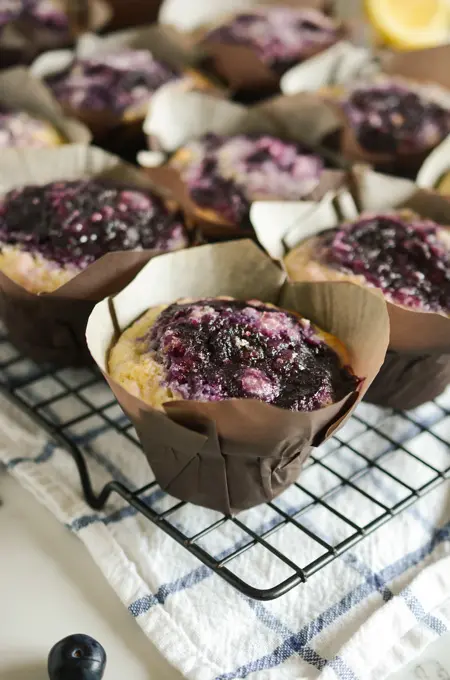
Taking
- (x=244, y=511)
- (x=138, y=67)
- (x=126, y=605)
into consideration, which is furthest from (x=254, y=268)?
(x=138, y=67)

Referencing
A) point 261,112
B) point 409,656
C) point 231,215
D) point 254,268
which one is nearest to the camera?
point 409,656

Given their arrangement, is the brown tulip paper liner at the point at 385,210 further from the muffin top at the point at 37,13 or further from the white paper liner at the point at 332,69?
the muffin top at the point at 37,13

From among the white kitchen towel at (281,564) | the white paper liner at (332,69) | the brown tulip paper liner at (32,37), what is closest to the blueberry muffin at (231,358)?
the white kitchen towel at (281,564)

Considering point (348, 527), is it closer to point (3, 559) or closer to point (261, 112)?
point (3, 559)

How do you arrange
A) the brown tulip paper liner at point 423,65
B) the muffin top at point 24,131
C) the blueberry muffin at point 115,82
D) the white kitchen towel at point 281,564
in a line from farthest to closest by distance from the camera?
the brown tulip paper liner at point 423,65 < the blueberry muffin at point 115,82 < the muffin top at point 24,131 < the white kitchen towel at point 281,564

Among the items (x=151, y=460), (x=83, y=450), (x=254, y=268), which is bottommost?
(x=83, y=450)

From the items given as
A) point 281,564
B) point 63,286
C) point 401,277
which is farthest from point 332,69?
point 281,564

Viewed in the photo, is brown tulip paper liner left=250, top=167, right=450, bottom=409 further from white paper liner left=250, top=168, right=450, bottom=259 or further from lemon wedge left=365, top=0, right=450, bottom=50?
lemon wedge left=365, top=0, right=450, bottom=50
